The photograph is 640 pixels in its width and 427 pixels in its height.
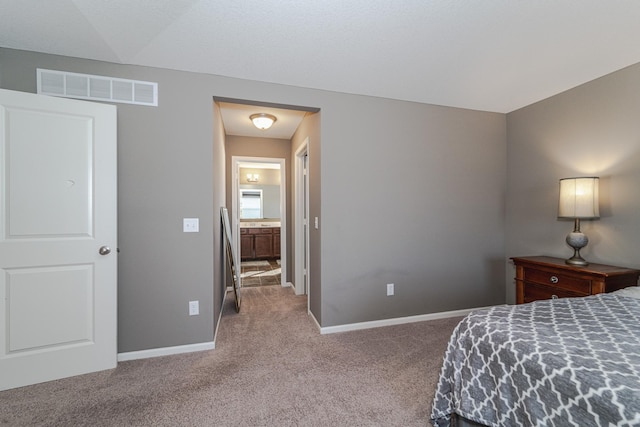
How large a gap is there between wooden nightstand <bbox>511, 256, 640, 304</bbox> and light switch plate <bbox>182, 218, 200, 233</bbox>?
9.99 ft

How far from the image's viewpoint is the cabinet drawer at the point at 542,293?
7.26 ft

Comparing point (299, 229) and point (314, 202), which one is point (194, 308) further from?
point (299, 229)

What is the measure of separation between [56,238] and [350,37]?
8.23 ft

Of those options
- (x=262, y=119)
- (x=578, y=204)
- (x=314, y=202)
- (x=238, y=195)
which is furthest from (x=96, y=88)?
(x=578, y=204)

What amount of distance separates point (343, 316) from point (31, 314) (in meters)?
2.43

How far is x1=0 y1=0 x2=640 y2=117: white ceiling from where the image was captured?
5.11 feet

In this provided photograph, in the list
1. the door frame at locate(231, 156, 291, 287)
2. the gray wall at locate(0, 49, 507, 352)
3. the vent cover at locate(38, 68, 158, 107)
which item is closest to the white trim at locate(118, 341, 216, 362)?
the gray wall at locate(0, 49, 507, 352)

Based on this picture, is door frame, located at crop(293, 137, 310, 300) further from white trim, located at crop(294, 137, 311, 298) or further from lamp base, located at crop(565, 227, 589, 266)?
lamp base, located at crop(565, 227, 589, 266)

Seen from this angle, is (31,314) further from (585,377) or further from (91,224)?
(585,377)

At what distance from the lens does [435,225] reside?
2967 millimetres

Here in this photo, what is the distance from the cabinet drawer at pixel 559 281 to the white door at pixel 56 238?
3594 millimetres

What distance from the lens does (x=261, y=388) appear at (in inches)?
70.8

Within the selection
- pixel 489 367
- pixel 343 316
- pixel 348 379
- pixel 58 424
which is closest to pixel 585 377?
pixel 489 367

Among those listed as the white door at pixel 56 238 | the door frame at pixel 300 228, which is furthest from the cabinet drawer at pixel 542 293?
the white door at pixel 56 238
